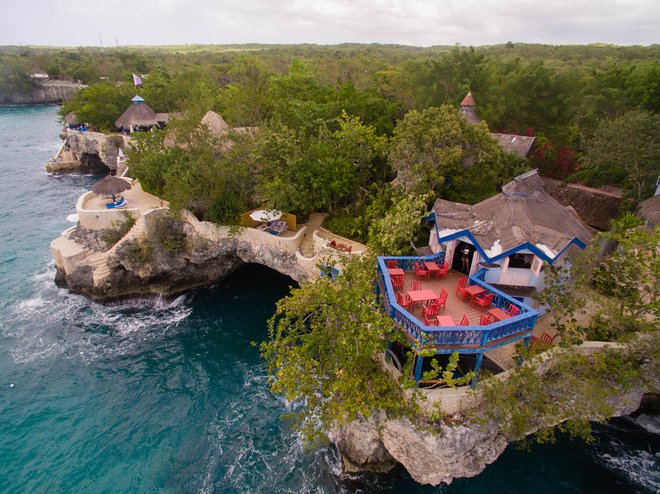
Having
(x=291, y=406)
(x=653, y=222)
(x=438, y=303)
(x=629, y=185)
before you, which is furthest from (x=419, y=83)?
(x=291, y=406)

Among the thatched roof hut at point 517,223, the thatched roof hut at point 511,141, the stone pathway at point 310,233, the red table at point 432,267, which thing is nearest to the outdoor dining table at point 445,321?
the red table at point 432,267

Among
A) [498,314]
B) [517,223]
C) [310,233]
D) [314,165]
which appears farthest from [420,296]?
[314,165]

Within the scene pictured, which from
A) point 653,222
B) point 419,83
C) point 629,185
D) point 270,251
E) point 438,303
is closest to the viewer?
point 438,303

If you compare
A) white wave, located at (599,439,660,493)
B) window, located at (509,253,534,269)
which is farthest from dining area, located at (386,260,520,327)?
white wave, located at (599,439,660,493)

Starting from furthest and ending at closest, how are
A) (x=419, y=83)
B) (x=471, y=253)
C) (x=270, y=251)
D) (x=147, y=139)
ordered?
1. (x=419, y=83)
2. (x=147, y=139)
3. (x=270, y=251)
4. (x=471, y=253)

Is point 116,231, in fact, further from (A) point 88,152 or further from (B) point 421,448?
(A) point 88,152

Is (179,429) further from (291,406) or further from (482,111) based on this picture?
(482,111)

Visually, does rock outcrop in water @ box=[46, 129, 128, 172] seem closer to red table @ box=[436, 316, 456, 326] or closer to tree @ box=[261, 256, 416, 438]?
tree @ box=[261, 256, 416, 438]
